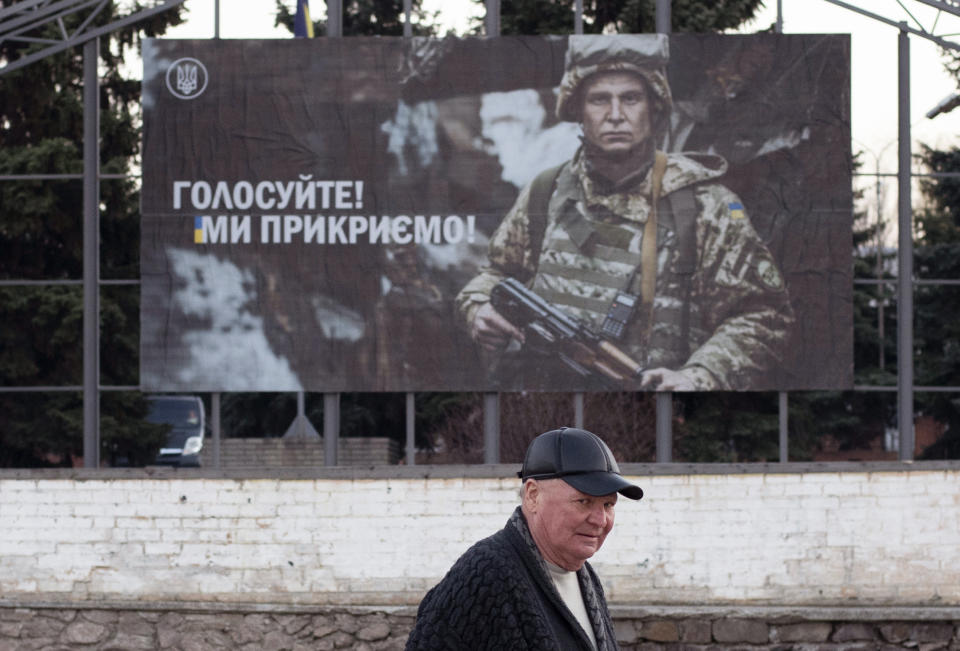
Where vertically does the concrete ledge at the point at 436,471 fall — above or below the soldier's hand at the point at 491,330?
below

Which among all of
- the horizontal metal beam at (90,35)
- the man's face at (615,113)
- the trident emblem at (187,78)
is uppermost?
the horizontal metal beam at (90,35)

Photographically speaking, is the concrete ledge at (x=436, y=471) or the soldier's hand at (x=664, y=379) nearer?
the concrete ledge at (x=436, y=471)

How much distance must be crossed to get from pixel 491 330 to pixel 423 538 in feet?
7.01

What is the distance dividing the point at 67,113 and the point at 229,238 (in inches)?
476

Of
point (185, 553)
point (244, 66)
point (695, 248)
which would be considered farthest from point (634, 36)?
point (185, 553)

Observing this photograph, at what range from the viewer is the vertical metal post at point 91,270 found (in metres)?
15.0

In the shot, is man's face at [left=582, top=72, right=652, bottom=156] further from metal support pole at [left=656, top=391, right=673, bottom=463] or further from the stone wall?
the stone wall

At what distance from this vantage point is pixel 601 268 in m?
14.7

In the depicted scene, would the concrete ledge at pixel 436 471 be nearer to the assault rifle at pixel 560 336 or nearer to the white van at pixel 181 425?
the assault rifle at pixel 560 336

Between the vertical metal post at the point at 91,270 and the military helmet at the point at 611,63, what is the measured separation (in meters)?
4.32

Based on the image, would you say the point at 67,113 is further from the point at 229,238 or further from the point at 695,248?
the point at 695,248

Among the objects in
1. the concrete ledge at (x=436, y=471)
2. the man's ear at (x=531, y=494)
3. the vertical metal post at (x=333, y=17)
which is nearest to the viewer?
the man's ear at (x=531, y=494)

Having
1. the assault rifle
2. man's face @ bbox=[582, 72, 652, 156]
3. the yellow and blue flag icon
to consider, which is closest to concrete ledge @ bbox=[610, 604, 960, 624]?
the assault rifle

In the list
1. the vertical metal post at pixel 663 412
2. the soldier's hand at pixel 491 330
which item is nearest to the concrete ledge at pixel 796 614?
the vertical metal post at pixel 663 412
